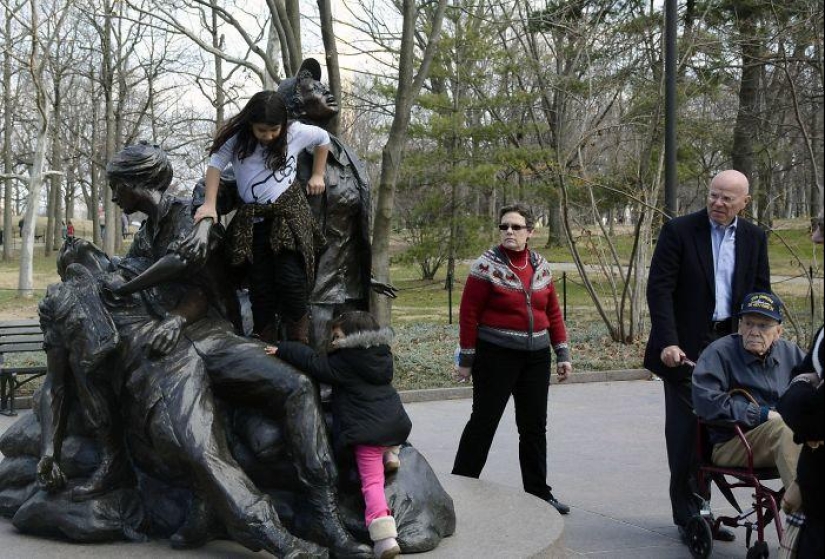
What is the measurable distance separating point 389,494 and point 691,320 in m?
2.16

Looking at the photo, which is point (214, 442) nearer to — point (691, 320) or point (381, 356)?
point (381, 356)

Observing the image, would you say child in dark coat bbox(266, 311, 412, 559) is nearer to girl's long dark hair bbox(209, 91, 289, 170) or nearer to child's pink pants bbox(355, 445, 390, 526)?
child's pink pants bbox(355, 445, 390, 526)

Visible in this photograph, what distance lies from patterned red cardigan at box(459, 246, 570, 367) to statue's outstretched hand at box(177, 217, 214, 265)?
1.86 meters

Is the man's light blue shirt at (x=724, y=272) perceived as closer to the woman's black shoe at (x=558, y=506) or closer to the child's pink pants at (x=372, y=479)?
the woman's black shoe at (x=558, y=506)

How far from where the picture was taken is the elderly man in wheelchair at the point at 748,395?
505cm


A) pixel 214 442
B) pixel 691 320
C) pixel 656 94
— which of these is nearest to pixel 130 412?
pixel 214 442

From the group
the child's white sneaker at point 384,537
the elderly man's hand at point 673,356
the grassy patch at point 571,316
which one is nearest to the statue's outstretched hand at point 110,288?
the child's white sneaker at point 384,537

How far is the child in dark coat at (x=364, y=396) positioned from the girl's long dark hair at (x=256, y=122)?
1.01 meters

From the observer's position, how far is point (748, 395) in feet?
17.0

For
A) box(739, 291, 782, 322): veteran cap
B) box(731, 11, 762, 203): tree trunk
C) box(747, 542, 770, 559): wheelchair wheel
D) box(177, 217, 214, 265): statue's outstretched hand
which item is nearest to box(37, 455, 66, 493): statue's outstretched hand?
box(177, 217, 214, 265): statue's outstretched hand

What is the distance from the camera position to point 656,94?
14719 mm

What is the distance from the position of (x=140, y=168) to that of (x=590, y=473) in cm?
436

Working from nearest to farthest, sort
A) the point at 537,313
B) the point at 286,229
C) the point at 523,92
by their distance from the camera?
the point at 286,229, the point at 537,313, the point at 523,92

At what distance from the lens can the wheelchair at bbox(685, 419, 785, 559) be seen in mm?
5016
